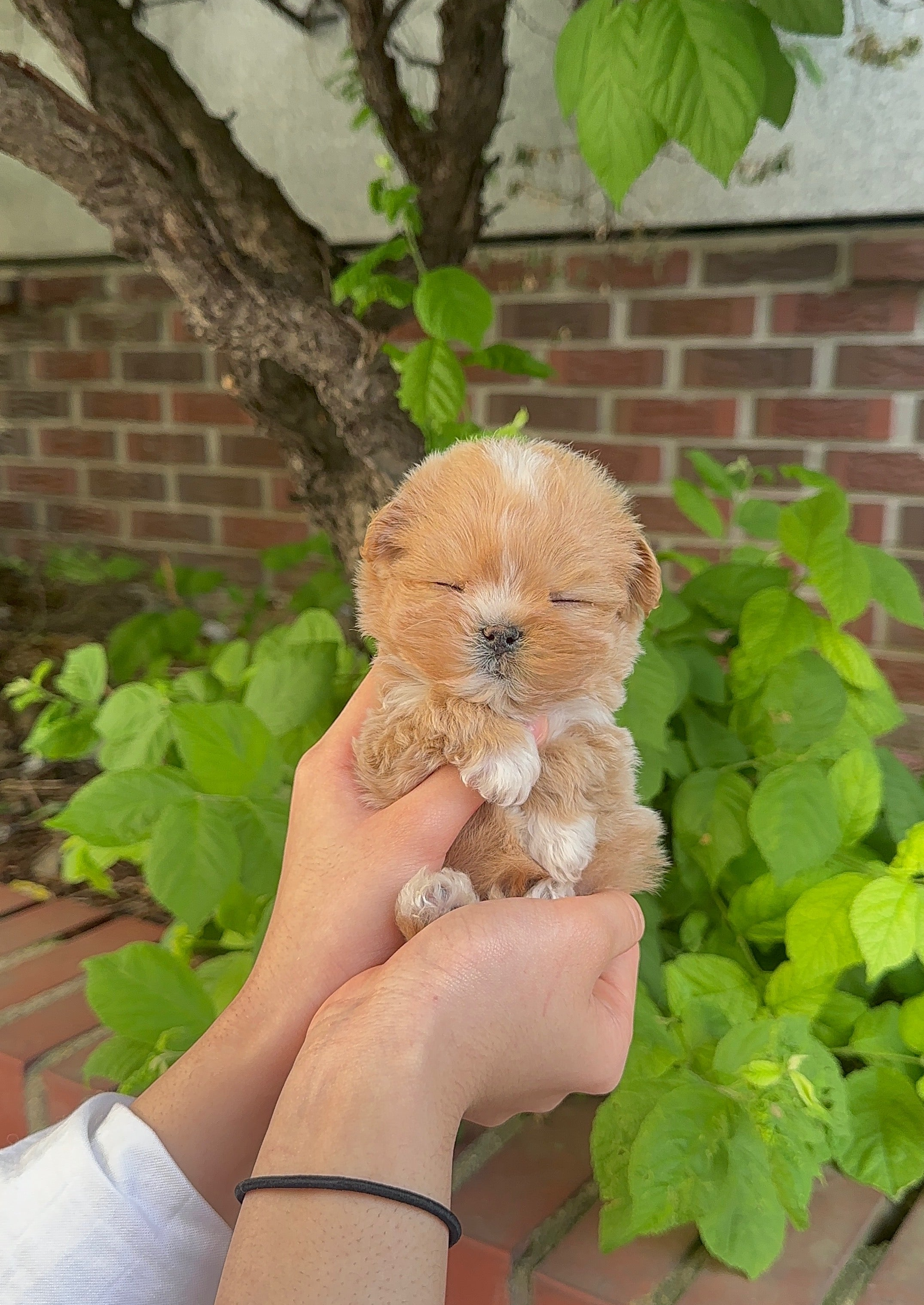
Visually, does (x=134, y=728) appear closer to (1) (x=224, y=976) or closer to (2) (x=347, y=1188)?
(1) (x=224, y=976)

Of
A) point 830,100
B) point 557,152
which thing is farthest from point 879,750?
point 557,152

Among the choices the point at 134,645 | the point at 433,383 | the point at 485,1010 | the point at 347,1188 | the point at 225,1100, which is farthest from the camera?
the point at 134,645

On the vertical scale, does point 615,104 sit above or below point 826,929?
above

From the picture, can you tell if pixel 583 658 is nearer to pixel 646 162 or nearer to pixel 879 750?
pixel 646 162

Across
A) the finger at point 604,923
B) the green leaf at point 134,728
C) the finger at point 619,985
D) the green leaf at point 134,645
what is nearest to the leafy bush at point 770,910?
the finger at point 619,985

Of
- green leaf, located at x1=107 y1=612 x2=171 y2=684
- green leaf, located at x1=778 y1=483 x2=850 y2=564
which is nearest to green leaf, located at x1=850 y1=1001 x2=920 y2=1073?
green leaf, located at x1=778 y1=483 x2=850 y2=564

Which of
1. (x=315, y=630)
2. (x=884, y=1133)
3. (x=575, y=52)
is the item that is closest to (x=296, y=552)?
(x=315, y=630)
